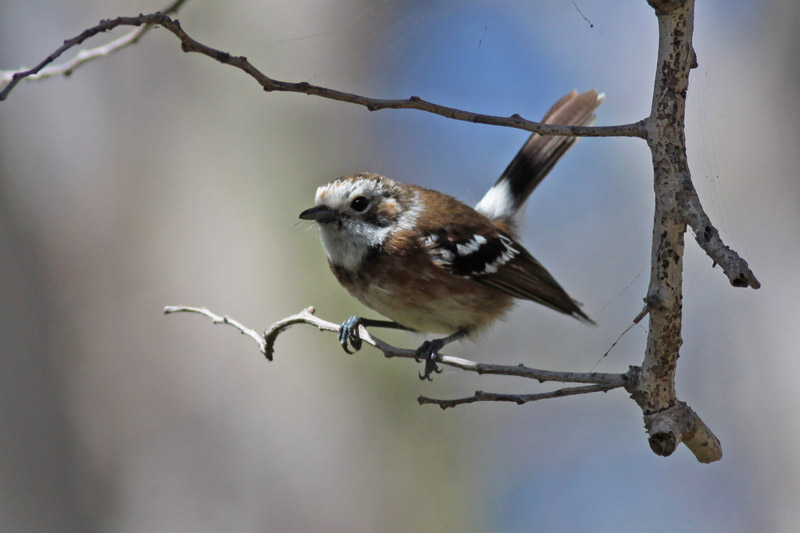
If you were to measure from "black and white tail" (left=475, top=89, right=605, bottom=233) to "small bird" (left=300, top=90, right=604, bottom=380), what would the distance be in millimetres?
413

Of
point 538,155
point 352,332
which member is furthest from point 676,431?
point 538,155

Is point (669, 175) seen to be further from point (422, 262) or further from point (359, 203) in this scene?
point (359, 203)

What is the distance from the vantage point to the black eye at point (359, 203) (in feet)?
9.72

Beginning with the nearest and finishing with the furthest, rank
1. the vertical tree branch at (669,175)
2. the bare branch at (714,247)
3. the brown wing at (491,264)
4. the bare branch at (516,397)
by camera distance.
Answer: the bare branch at (714,247) < the vertical tree branch at (669,175) < the bare branch at (516,397) < the brown wing at (491,264)

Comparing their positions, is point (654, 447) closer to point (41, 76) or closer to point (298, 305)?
point (41, 76)

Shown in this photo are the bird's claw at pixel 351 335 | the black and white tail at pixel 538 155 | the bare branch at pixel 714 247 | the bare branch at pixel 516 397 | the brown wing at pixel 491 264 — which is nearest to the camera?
the bare branch at pixel 714 247

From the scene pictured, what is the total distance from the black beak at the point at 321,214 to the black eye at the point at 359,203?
3.5 inches

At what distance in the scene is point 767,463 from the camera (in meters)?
3.80

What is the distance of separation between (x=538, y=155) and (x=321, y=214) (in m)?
1.23

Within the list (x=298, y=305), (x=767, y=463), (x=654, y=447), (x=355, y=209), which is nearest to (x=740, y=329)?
(x=767, y=463)

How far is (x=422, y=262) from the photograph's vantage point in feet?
9.48

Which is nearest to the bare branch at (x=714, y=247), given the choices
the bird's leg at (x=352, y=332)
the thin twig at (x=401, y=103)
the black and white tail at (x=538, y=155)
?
the thin twig at (x=401, y=103)

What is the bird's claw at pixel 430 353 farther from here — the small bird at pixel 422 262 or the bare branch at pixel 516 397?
the bare branch at pixel 516 397

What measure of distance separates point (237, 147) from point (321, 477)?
2539mm
